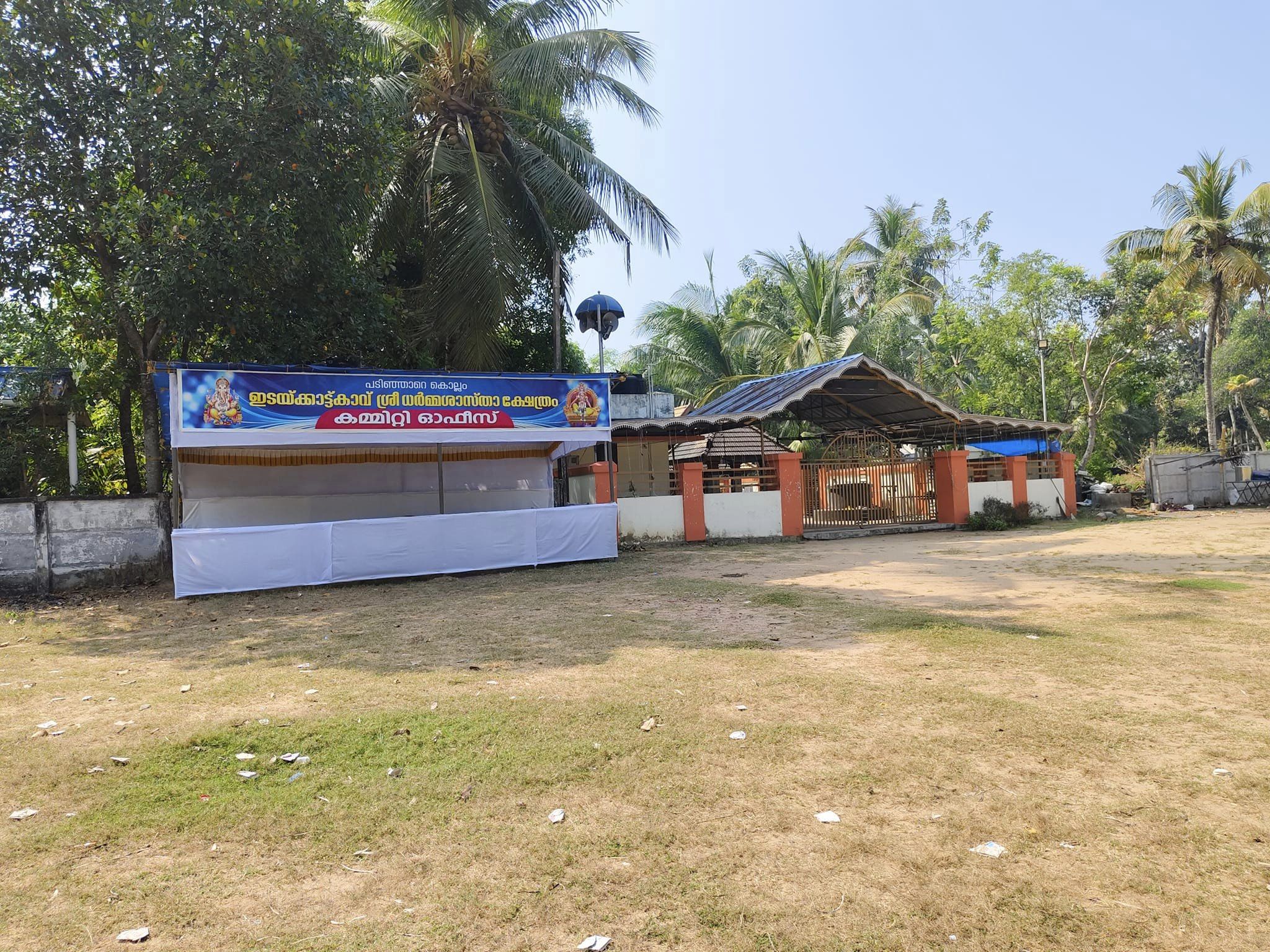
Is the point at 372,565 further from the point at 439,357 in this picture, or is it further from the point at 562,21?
the point at 562,21

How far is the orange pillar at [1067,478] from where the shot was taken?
21344 mm

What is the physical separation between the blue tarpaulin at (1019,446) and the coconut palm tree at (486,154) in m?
12.9

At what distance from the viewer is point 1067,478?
21438mm

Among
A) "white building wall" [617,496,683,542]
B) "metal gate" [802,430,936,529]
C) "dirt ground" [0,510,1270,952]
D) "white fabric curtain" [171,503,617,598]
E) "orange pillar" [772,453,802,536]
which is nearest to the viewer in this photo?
Result: "dirt ground" [0,510,1270,952]

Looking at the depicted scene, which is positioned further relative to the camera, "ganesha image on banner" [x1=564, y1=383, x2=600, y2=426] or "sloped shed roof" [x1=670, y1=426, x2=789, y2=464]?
"sloped shed roof" [x1=670, y1=426, x2=789, y2=464]

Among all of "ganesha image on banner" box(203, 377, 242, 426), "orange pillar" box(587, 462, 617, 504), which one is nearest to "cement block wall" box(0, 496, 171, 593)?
"ganesha image on banner" box(203, 377, 242, 426)

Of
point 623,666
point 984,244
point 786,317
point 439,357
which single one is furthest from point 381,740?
point 984,244

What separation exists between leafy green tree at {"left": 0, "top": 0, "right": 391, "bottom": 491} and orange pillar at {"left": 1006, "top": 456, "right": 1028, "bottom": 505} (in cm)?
1664

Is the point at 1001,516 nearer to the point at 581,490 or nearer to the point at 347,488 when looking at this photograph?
the point at 581,490

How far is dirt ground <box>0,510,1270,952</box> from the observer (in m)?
2.71

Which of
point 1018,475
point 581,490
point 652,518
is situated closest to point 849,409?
point 1018,475

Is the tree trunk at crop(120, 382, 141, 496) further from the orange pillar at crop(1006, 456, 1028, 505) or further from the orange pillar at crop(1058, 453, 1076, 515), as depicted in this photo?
the orange pillar at crop(1058, 453, 1076, 515)

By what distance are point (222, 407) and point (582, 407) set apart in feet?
18.3

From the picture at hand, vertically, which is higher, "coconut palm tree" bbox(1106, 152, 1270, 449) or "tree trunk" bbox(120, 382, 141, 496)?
"coconut palm tree" bbox(1106, 152, 1270, 449)
